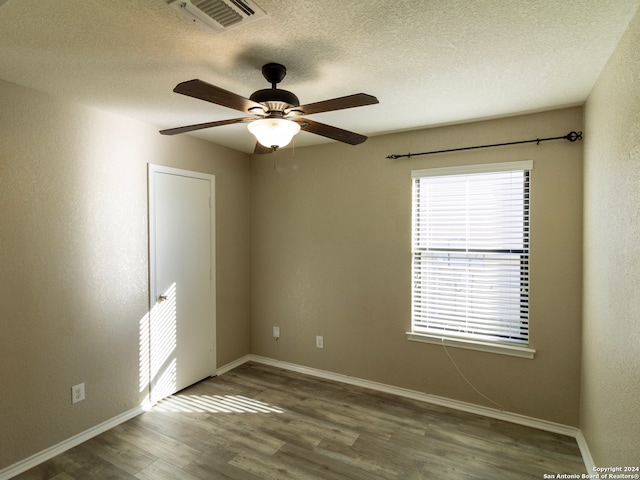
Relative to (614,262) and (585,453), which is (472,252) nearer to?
(614,262)

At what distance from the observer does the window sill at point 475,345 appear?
2.76 m

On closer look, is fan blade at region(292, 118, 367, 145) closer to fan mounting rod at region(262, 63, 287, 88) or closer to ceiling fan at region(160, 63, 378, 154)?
ceiling fan at region(160, 63, 378, 154)

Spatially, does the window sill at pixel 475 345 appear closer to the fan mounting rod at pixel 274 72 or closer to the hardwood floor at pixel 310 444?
the hardwood floor at pixel 310 444

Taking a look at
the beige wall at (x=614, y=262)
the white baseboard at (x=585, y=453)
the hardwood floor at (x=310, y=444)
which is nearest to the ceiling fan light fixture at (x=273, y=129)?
the beige wall at (x=614, y=262)

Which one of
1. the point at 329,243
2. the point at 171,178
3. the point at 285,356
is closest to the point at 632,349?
the point at 329,243

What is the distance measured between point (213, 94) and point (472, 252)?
2.44m

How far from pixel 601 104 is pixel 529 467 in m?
2.36

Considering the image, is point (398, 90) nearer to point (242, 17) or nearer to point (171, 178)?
point (242, 17)

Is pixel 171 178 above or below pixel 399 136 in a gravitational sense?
below

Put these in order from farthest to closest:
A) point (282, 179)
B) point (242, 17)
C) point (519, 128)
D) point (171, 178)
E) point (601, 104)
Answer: point (282, 179) → point (171, 178) → point (519, 128) → point (601, 104) → point (242, 17)

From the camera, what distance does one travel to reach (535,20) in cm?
154

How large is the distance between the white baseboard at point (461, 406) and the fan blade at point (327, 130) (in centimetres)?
245

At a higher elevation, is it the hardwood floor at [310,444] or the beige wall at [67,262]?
the beige wall at [67,262]

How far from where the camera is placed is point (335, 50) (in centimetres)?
179
